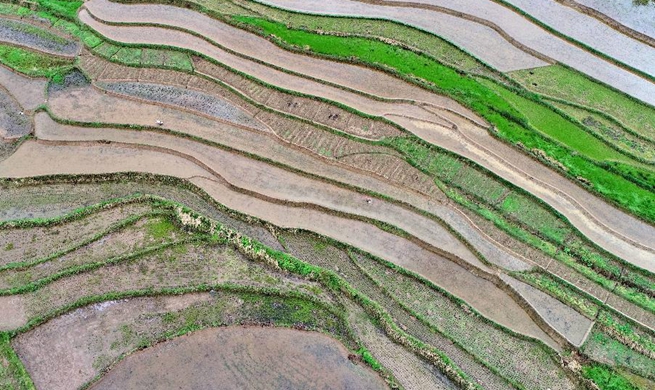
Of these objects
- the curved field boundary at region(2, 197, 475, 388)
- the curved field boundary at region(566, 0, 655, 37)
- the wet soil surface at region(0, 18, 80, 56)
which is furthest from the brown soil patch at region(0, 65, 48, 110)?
the curved field boundary at region(566, 0, 655, 37)

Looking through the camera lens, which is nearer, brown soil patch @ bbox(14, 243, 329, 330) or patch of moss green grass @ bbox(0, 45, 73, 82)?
brown soil patch @ bbox(14, 243, 329, 330)

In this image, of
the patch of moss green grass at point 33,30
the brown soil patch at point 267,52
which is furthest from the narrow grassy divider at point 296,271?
the patch of moss green grass at point 33,30

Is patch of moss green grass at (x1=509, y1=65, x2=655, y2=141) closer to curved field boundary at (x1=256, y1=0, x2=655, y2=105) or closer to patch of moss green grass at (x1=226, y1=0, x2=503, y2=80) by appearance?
curved field boundary at (x1=256, y1=0, x2=655, y2=105)

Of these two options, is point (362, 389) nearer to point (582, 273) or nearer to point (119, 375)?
point (119, 375)

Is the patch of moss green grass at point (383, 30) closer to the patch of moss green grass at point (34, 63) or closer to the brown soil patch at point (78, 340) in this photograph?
the patch of moss green grass at point (34, 63)

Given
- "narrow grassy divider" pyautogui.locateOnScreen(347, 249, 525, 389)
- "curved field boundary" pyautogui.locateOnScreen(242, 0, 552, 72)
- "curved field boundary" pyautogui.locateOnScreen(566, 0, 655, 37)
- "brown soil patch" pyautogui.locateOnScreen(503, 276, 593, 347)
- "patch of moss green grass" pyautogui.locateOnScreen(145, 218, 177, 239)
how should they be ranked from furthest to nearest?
"curved field boundary" pyautogui.locateOnScreen(566, 0, 655, 37) → "curved field boundary" pyautogui.locateOnScreen(242, 0, 552, 72) → "patch of moss green grass" pyautogui.locateOnScreen(145, 218, 177, 239) → "brown soil patch" pyautogui.locateOnScreen(503, 276, 593, 347) → "narrow grassy divider" pyautogui.locateOnScreen(347, 249, 525, 389)

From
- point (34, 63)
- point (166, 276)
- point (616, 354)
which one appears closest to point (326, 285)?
point (166, 276)

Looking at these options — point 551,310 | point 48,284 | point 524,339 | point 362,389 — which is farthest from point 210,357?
point 551,310
